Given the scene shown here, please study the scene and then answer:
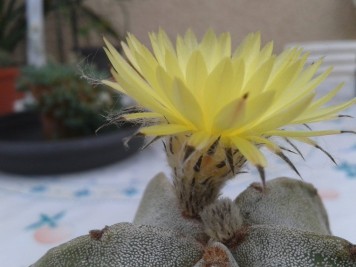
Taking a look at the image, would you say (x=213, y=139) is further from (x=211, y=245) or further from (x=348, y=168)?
(x=348, y=168)

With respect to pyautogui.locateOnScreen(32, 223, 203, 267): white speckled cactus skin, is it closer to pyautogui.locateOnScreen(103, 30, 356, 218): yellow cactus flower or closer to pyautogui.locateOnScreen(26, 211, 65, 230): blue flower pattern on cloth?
pyautogui.locateOnScreen(103, 30, 356, 218): yellow cactus flower

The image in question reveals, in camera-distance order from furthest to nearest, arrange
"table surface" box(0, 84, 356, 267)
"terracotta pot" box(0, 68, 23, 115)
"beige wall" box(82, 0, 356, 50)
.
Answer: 1. "beige wall" box(82, 0, 356, 50)
2. "terracotta pot" box(0, 68, 23, 115)
3. "table surface" box(0, 84, 356, 267)

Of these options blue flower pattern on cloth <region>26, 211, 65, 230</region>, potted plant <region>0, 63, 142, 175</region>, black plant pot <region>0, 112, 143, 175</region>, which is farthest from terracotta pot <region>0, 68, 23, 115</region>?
blue flower pattern on cloth <region>26, 211, 65, 230</region>

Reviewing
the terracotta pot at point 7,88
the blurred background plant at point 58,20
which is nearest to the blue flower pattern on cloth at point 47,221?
the terracotta pot at point 7,88

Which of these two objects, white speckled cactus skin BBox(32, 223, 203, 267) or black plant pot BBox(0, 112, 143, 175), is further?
black plant pot BBox(0, 112, 143, 175)

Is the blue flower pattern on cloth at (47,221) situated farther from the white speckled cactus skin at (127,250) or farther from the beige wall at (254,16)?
the beige wall at (254,16)

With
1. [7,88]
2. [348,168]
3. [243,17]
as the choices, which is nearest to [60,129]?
[7,88]

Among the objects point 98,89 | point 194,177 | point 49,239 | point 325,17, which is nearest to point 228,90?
point 194,177
